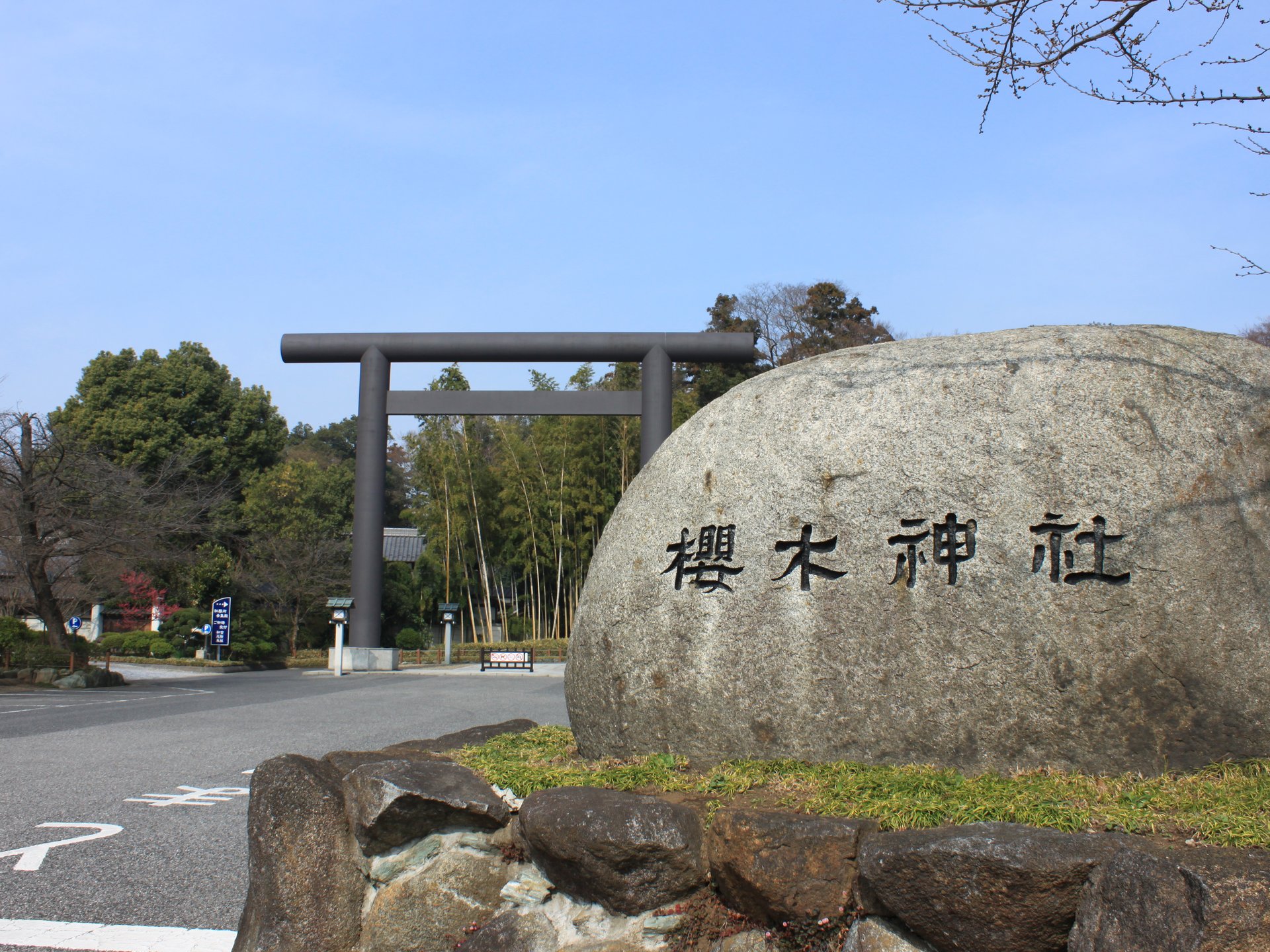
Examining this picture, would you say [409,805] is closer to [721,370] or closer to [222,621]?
[222,621]

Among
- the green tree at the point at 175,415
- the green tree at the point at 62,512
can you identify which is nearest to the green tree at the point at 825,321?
the green tree at the point at 175,415

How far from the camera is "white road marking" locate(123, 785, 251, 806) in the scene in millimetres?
5895

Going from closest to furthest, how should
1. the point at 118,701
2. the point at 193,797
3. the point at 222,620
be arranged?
the point at 193,797 → the point at 118,701 → the point at 222,620

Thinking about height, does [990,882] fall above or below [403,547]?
below

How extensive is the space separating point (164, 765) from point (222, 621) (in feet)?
44.8

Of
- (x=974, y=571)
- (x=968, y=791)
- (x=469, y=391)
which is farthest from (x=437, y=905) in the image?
(x=469, y=391)

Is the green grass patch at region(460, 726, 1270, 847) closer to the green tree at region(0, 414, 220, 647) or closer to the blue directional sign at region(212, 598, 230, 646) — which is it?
the green tree at region(0, 414, 220, 647)

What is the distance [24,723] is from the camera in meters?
9.80

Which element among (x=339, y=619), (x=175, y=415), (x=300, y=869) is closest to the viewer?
(x=300, y=869)

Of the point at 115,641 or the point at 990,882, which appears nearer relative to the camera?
the point at 990,882

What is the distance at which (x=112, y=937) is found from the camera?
362 centimetres

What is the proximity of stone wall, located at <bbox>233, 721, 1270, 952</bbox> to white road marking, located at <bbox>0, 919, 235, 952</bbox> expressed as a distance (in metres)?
0.35

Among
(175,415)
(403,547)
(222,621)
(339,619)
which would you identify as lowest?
(222,621)

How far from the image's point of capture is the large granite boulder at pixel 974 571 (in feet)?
10.0
